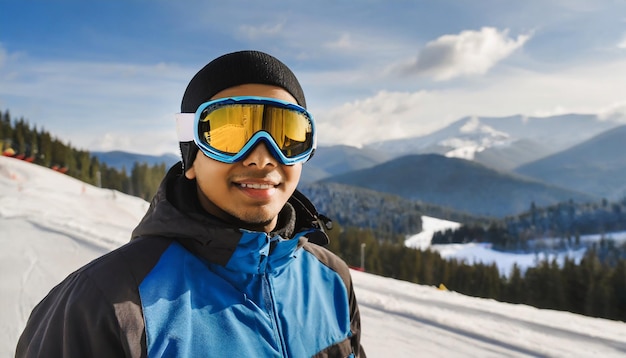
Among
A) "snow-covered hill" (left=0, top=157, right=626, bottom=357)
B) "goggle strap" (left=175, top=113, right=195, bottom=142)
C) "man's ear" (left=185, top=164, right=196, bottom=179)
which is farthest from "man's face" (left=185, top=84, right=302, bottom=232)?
"snow-covered hill" (left=0, top=157, right=626, bottom=357)

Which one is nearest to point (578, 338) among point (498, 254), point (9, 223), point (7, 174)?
point (9, 223)

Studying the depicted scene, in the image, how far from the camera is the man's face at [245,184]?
1680 millimetres

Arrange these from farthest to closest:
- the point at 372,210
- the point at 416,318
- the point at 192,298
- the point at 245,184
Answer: the point at 372,210, the point at 416,318, the point at 245,184, the point at 192,298

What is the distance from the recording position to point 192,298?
1.55m

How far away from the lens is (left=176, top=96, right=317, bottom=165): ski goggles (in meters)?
1.73

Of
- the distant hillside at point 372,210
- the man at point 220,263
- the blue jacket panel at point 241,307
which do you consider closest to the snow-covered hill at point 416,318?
the blue jacket panel at point 241,307

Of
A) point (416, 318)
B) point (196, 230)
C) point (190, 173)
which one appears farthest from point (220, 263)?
point (416, 318)

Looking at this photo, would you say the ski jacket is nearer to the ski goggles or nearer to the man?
the man

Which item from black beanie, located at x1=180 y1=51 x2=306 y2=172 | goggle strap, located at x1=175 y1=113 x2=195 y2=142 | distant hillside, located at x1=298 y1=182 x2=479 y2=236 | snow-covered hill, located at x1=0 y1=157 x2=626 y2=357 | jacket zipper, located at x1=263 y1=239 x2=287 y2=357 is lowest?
distant hillside, located at x1=298 y1=182 x2=479 y2=236

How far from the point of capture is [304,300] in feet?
6.17

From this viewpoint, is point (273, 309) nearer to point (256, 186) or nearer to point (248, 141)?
point (256, 186)

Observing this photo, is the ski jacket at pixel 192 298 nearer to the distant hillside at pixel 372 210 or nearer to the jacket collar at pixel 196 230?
the jacket collar at pixel 196 230

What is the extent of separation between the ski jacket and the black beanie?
36 cm

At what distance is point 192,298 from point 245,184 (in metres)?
0.48
